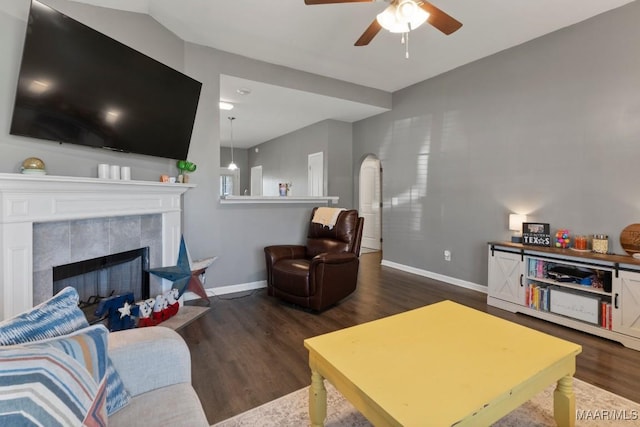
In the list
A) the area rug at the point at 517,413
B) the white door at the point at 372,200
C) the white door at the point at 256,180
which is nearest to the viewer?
the area rug at the point at 517,413

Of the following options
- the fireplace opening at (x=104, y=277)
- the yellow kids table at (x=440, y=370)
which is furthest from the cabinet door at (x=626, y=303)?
the fireplace opening at (x=104, y=277)

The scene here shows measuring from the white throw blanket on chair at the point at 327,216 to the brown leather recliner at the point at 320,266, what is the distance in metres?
0.05

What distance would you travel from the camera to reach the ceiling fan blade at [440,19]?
2.03m

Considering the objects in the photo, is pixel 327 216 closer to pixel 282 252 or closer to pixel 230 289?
pixel 282 252

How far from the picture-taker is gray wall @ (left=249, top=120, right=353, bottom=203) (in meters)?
5.77

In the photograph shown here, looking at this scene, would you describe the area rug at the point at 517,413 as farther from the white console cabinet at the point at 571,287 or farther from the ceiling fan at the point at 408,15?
the ceiling fan at the point at 408,15

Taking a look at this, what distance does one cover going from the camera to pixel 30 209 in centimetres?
195

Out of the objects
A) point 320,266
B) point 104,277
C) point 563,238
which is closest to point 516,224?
point 563,238

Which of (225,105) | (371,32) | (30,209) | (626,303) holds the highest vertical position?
(225,105)

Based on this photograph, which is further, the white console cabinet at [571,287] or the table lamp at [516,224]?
the table lamp at [516,224]

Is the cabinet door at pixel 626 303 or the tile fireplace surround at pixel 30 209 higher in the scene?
the tile fireplace surround at pixel 30 209

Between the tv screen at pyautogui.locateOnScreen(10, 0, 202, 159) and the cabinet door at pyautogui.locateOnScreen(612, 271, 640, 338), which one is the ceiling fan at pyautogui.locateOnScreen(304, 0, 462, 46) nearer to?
the tv screen at pyautogui.locateOnScreen(10, 0, 202, 159)

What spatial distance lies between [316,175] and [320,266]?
129 inches

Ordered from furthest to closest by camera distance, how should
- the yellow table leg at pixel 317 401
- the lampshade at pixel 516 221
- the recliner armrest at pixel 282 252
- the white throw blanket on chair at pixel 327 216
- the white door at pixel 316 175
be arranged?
the white door at pixel 316 175
the white throw blanket on chair at pixel 327 216
the recliner armrest at pixel 282 252
the lampshade at pixel 516 221
the yellow table leg at pixel 317 401
